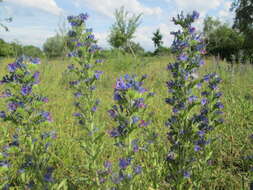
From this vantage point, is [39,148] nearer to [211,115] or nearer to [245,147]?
[211,115]

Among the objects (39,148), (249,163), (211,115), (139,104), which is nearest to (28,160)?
(39,148)

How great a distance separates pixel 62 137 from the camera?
3.71m

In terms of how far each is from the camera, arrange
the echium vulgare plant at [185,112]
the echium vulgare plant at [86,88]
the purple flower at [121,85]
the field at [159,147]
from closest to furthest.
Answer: the purple flower at [121,85] → the echium vulgare plant at [185,112] → the echium vulgare plant at [86,88] → the field at [159,147]

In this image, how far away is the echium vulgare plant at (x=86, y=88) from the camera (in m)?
2.54

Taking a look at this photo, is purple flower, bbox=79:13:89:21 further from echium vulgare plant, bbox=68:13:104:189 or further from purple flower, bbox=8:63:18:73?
purple flower, bbox=8:63:18:73

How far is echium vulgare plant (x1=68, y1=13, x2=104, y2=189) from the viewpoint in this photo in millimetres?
2535

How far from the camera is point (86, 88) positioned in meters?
2.82

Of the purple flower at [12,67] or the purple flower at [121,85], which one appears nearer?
the purple flower at [121,85]

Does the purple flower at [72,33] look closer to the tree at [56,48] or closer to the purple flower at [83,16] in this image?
the purple flower at [83,16]

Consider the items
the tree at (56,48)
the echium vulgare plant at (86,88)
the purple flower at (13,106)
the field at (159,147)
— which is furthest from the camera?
the tree at (56,48)

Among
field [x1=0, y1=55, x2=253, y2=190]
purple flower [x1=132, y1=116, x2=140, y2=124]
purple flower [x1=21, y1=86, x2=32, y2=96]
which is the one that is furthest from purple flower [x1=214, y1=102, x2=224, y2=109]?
purple flower [x1=21, y1=86, x2=32, y2=96]

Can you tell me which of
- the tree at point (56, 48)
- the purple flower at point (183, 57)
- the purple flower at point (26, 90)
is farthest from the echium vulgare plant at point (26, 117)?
the tree at point (56, 48)

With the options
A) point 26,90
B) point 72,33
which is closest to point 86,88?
point 72,33

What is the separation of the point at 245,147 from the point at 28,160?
2.85m
